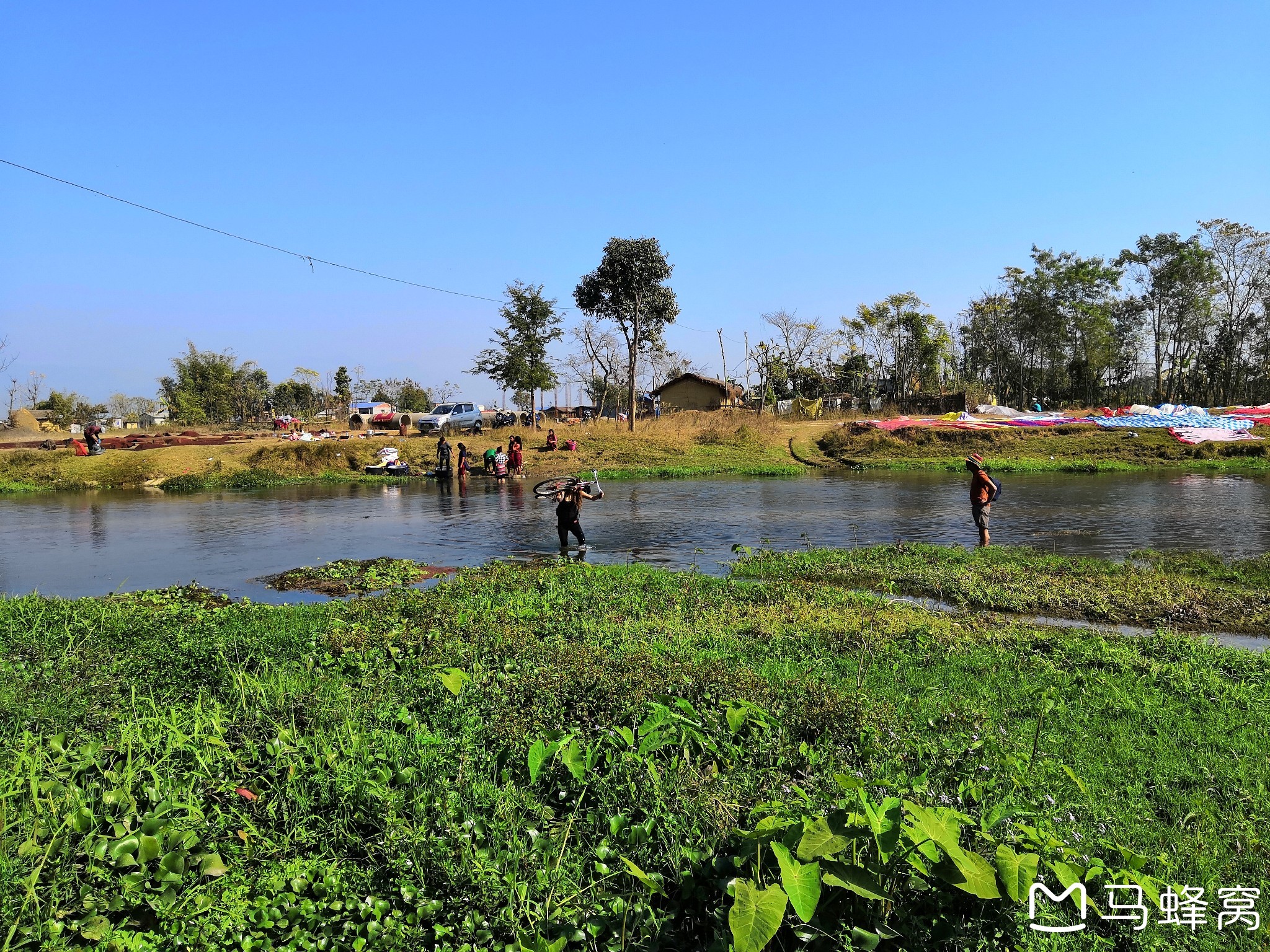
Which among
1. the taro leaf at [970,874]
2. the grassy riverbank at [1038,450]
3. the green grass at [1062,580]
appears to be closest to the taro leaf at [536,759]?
the taro leaf at [970,874]

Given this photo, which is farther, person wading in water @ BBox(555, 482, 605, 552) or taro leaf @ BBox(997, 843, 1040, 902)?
person wading in water @ BBox(555, 482, 605, 552)

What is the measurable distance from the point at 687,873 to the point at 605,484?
28.5 meters

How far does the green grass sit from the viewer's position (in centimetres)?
976

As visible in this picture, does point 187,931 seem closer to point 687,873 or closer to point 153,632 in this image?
point 687,873

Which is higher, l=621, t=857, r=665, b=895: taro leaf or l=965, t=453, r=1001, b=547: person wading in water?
l=965, t=453, r=1001, b=547: person wading in water

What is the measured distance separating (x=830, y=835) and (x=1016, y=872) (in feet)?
2.47

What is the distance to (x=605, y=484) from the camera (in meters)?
31.9

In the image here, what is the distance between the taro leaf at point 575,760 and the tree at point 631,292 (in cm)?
3908

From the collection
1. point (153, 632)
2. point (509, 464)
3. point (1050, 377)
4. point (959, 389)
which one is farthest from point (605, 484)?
point (1050, 377)

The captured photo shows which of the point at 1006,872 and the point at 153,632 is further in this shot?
the point at 153,632

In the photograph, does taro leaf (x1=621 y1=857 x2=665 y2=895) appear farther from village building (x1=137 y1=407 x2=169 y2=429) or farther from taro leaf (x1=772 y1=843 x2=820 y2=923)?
village building (x1=137 y1=407 x2=169 y2=429)

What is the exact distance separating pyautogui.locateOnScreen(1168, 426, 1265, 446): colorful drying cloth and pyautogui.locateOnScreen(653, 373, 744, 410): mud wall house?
96.5 ft

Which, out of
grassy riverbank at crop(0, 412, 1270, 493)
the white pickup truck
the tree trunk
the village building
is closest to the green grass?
grassy riverbank at crop(0, 412, 1270, 493)

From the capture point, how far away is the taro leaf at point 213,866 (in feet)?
11.3
